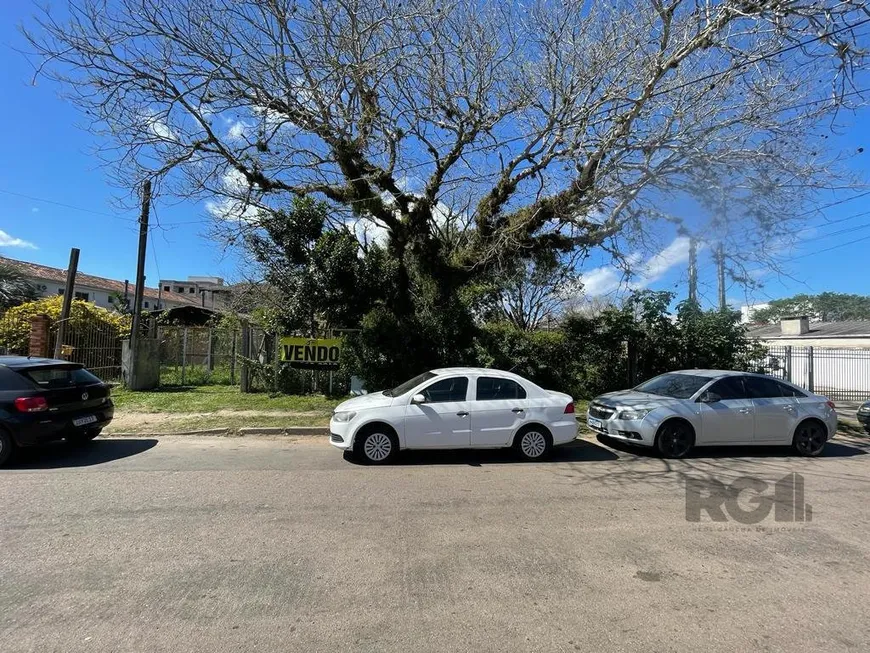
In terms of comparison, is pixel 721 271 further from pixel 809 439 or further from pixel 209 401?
pixel 209 401

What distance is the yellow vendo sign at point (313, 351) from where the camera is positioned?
14.2m

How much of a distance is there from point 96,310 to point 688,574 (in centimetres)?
2091

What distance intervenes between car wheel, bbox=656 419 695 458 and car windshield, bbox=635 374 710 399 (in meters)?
0.62

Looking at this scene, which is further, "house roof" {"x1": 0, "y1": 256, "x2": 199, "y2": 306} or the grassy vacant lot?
"house roof" {"x1": 0, "y1": 256, "x2": 199, "y2": 306}

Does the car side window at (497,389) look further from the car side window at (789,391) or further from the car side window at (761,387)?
the car side window at (789,391)

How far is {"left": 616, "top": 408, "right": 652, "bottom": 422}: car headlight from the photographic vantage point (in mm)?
8516

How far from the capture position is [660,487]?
21.8ft

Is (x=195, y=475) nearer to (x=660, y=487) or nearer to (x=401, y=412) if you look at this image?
(x=401, y=412)

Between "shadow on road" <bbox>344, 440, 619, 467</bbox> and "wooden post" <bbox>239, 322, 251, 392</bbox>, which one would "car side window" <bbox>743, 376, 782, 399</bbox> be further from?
"wooden post" <bbox>239, 322, 251, 392</bbox>

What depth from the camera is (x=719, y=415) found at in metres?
8.59

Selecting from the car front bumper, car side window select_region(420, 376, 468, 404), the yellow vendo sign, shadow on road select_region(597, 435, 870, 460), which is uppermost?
the yellow vendo sign

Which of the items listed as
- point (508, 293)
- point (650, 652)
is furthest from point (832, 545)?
point (508, 293)

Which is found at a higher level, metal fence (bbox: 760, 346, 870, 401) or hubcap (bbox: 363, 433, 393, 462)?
metal fence (bbox: 760, 346, 870, 401)

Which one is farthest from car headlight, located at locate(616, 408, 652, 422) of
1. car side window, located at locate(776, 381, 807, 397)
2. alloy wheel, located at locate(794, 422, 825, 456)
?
alloy wheel, located at locate(794, 422, 825, 456)
